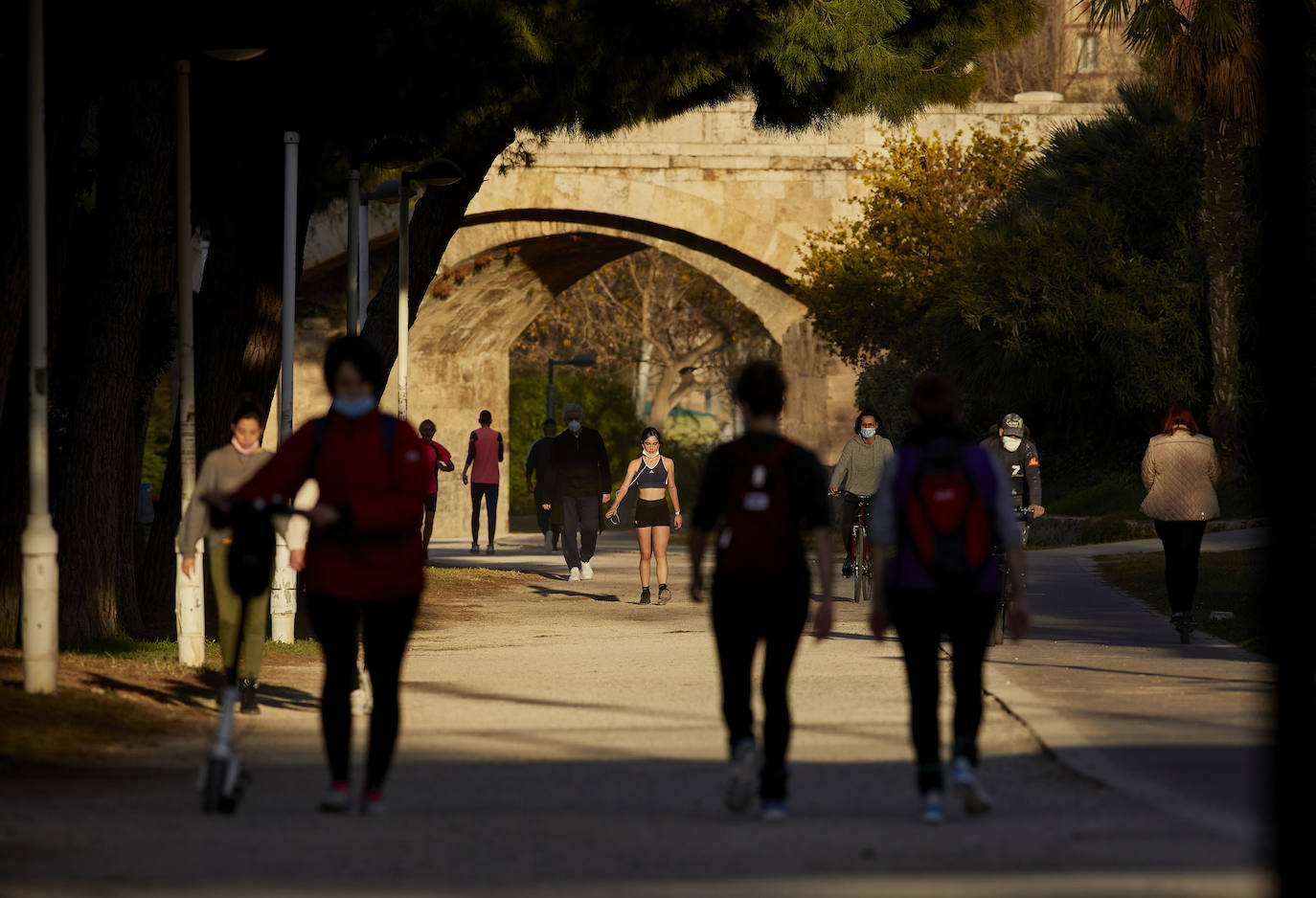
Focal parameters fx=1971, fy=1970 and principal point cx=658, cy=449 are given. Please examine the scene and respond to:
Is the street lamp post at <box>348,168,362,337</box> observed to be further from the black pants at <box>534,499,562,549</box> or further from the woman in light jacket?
the black pants at <box>534,499,562,549</box>

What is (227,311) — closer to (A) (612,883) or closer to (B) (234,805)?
(B) (234,805)

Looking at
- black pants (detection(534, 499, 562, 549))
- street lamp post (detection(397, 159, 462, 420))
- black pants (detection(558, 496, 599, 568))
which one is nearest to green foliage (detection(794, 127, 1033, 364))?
black pants (detection(534, 499, 562, 549))

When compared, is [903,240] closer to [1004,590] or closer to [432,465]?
[432,465]

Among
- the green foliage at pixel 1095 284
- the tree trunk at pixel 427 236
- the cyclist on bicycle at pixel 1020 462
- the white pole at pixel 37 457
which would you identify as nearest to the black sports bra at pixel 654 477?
the tree trunk at pixel 427 236

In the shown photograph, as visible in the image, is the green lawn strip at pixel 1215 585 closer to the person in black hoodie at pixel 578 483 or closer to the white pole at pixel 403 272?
the person in black hoodie at pixel 578 483

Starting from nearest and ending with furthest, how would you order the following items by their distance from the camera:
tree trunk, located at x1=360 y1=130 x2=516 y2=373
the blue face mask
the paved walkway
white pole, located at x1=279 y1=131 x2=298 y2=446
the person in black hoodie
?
the paved walkway
the blue face mask
white pole, located at x1=279 y1=131 x2=298 y2=446
tree trunk, located at x1=360 y1=130 x2=516 y2=373
the person in black hoodie

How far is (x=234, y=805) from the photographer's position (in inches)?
267

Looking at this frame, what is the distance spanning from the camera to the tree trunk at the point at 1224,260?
25.1 metres

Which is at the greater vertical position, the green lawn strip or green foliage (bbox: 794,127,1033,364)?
green foliage (bbox: 794,127,1033,364)

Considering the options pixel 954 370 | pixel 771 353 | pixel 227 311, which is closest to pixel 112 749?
pixel 227 311

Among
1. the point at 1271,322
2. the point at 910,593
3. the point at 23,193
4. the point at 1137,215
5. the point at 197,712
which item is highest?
the point at 1137,215

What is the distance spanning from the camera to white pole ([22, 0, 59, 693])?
Result: 9.66 meters

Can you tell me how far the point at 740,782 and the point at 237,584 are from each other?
1.93 metres

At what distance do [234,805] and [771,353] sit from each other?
52.1m
